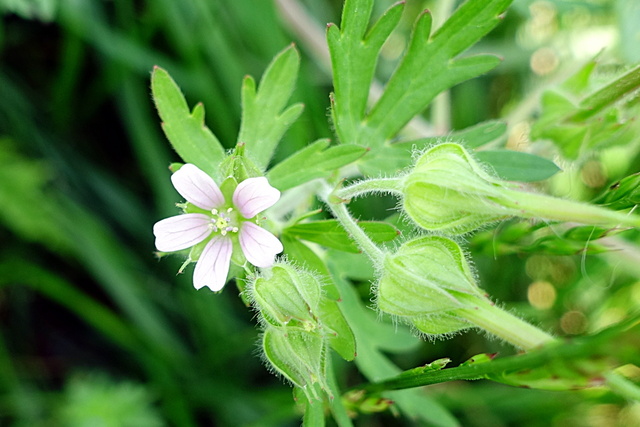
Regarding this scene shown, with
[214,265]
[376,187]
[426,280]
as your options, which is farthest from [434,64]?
[214,265]

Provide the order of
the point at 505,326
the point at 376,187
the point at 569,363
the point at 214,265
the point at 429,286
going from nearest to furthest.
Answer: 1. the point at 569,363
2. the point at 505,326
3. the point at 429,286
4. the point at 214,265
5. the point at 376,187

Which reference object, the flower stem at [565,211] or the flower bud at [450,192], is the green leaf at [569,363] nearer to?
the flower stem at [565,211]

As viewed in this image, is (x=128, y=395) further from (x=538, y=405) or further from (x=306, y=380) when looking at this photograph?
(x=538, y=405)

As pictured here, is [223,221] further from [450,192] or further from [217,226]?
[450,192]

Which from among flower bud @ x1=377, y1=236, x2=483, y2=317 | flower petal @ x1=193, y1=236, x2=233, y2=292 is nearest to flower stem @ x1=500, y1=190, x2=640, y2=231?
flower bud @ x1=377, y1=236, x2=483, y2=317

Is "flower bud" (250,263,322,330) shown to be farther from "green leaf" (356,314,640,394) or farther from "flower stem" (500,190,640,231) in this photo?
"flower stem" (500,190,640,231)

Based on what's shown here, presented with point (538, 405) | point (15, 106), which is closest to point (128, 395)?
point (15, 106)

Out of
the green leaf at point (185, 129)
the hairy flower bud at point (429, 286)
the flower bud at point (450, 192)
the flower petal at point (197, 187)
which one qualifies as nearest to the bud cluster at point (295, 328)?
the hairy flower bud at point (429, 286)
